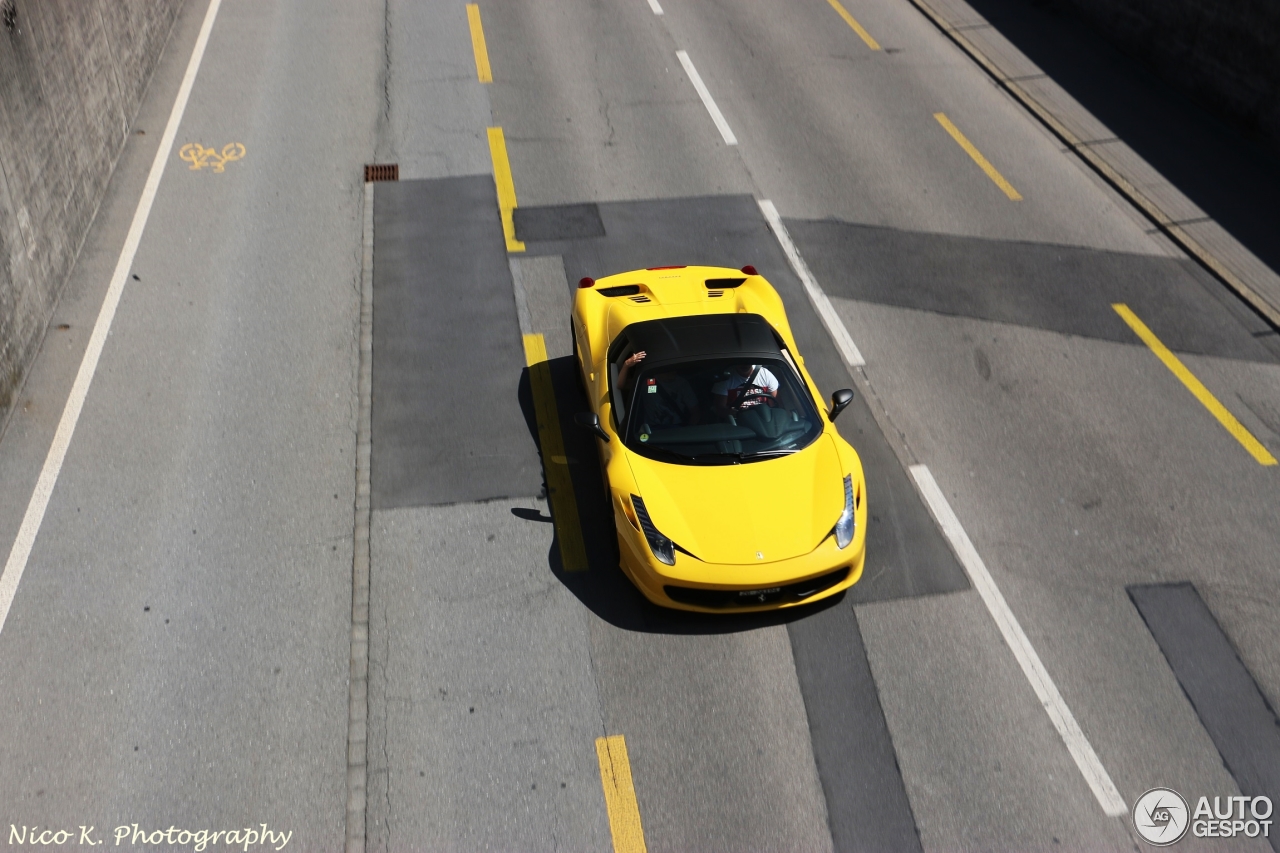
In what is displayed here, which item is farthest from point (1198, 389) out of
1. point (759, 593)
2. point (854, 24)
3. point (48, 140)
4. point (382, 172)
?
point (48, 140)

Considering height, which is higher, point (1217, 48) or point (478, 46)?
point (1217, 48)

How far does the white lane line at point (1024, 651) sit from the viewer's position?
22.6 ft

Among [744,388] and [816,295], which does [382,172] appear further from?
[744,388]

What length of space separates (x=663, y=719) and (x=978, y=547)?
3.16m

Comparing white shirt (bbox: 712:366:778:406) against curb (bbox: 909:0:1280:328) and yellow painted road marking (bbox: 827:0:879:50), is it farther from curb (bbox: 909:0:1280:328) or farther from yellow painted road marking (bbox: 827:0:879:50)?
yellow painted road marking (bbox: 827:0:879:50)

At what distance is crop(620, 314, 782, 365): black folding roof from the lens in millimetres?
8344

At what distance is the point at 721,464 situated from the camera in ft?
25.7

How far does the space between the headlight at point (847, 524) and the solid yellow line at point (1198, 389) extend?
4.50 meters

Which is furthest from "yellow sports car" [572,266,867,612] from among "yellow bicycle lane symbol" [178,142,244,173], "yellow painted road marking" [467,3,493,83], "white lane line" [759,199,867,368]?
"yellow painted road marking" [467,3,493,83]

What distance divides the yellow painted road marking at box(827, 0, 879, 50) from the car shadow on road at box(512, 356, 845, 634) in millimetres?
A: 11020

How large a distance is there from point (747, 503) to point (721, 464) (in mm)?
397

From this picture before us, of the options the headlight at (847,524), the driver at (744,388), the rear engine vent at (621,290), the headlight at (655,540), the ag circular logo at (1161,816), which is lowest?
the ag circular logo at (1161,816)
